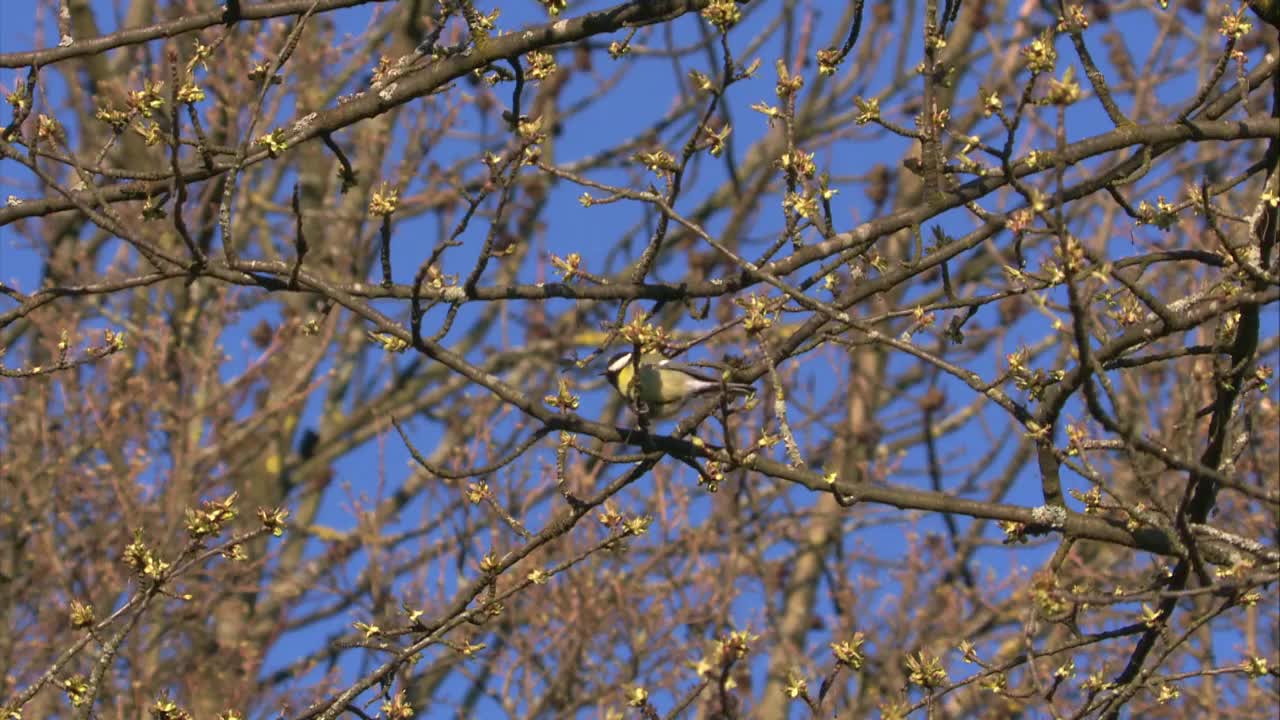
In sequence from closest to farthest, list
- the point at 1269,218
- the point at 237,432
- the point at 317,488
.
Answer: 1. the point at 1269,218
2. the point at 237,432
3. the point at 317,488

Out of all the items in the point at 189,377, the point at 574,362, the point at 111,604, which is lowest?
the point at 574,362

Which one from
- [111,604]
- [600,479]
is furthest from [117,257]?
[600,479]

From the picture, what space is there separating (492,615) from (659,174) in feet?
4.15

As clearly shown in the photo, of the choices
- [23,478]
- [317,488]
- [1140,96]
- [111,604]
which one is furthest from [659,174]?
[1140,96]

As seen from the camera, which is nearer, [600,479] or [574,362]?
[574,362]

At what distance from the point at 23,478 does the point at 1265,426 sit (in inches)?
350

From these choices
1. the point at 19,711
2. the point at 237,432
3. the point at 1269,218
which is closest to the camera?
the point at 1269,218

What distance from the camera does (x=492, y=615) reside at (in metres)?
4.16

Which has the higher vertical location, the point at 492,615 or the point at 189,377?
the point at 189,377

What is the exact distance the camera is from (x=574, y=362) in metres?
4.40

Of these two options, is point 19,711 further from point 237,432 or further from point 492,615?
point 237,432

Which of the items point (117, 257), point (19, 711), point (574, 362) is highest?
point (117, 257)

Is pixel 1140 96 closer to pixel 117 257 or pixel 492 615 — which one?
pixel 117 257

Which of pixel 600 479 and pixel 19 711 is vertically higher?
pixel 600 479
